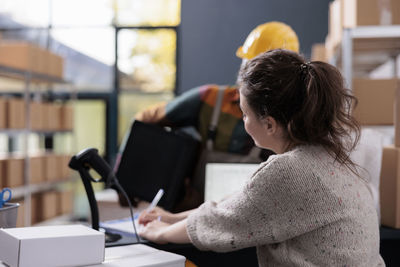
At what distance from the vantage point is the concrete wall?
16.8 ft

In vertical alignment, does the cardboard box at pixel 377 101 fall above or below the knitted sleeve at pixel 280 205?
above

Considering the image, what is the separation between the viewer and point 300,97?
3.10 ft

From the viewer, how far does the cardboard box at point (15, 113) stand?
3754mm

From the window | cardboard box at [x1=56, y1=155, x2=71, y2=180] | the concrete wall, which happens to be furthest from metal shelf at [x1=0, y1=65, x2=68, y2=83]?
the concrete wall

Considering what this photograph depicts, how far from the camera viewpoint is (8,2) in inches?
218

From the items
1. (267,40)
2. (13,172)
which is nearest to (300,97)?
(267,40)

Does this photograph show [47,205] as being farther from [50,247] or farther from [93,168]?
[50,247]

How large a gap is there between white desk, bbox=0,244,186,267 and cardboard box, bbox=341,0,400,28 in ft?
4.75

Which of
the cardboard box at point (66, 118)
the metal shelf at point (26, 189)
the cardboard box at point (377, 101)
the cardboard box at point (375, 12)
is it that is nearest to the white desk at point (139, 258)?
the cardboard box at point (377, 101)

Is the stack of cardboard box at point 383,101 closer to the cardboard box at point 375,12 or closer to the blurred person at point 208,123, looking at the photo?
the cardboard box at point 375,12

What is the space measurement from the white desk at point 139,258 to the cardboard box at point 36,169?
10.7 ft

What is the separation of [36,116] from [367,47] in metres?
2.92

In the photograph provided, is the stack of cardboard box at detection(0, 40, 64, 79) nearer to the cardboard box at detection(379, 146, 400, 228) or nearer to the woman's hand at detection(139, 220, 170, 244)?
the woman's hand at detection(139, 220, 170, 244)

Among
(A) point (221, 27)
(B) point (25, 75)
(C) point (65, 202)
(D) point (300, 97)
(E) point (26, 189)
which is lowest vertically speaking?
(C) point (65, 202)
